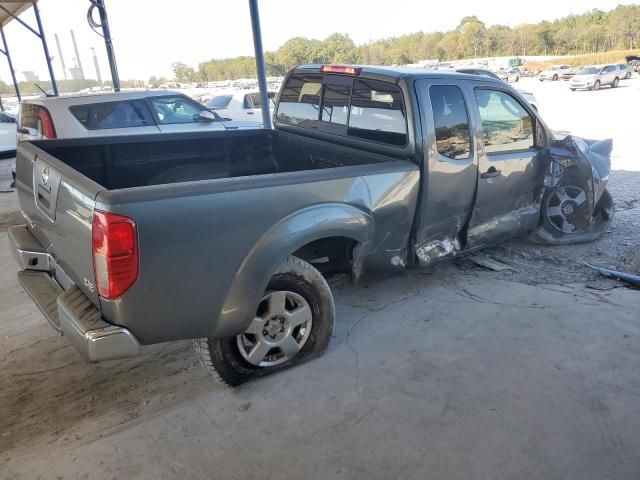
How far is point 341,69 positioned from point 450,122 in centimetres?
→ 105

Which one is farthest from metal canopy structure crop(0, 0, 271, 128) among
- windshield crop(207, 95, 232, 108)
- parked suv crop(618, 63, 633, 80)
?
parked suv crop(618, 63, 633, 80)

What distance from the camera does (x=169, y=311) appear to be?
100 inches

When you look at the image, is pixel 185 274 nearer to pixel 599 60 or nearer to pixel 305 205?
pixel 305 205

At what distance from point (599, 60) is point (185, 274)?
63696mm

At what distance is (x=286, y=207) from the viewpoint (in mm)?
2814

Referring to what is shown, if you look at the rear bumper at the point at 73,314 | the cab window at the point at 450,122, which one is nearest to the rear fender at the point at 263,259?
the rear bumper at the point at 73,314

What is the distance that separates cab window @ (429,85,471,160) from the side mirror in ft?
17.9

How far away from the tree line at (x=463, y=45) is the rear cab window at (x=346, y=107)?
62481 mm

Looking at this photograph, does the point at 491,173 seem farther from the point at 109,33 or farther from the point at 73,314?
the point at 109,33

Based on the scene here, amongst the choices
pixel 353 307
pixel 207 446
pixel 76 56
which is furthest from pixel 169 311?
pixel 76 56

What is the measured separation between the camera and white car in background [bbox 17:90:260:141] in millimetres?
7254

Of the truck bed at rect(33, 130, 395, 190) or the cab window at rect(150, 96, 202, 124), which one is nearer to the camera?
the truck bed at rect(33, 130, 395, 190)

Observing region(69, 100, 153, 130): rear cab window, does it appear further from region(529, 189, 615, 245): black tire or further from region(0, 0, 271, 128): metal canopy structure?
region(529, 189, 615, 245): black tire

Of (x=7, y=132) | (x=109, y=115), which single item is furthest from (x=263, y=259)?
(x=7, y=132)
